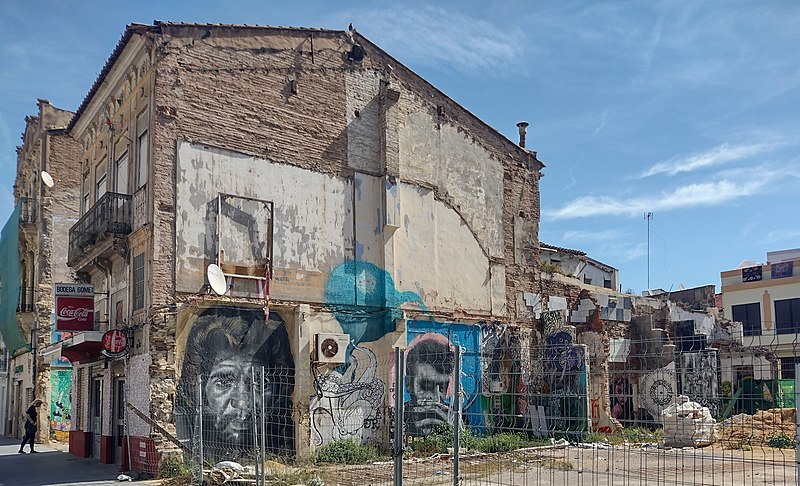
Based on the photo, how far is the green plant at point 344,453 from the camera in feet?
64.4

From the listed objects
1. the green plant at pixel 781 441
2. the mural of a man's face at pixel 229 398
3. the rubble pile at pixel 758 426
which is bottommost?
the rubble pile at pixel 758 426

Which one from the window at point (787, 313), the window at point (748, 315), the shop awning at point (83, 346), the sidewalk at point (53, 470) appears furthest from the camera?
the window at point (748, 315)

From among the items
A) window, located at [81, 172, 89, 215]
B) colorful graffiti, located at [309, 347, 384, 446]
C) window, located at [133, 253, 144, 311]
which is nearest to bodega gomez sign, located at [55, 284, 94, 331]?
window, located at [133, 253, 144, 311]

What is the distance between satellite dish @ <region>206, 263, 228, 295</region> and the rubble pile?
1178 cm

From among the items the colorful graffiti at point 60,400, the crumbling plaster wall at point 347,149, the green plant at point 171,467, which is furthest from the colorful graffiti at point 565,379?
the colorful graffiti at point 60,400

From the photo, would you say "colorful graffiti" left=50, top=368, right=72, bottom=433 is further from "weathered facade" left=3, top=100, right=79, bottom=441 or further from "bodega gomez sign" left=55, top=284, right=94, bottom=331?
"bodega gomez sign" left=55, top=284, right=94, bottom=331

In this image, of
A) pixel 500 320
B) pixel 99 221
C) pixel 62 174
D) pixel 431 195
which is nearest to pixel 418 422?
pixel 500 320

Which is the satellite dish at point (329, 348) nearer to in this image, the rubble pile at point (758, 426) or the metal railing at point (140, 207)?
the metal railing at point (140, 207)

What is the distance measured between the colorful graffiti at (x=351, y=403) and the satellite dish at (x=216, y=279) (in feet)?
12.2

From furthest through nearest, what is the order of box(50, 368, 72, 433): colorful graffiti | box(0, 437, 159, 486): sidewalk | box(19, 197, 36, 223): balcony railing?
box(19, 197, 36, 223): balcony railing → box(50, 368, 72, 433): colorful graffiti → box(0, 437, 159, 486): sidewalk

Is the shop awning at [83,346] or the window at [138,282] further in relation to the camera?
the shop awning at [83,346]

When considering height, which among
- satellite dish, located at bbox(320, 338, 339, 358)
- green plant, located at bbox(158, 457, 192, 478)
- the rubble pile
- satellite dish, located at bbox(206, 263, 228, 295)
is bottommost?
green plant, located at bbox(158, 457, 192, 478)

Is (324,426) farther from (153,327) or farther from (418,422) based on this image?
(153,327)

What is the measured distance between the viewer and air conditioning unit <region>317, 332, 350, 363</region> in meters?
20.1
